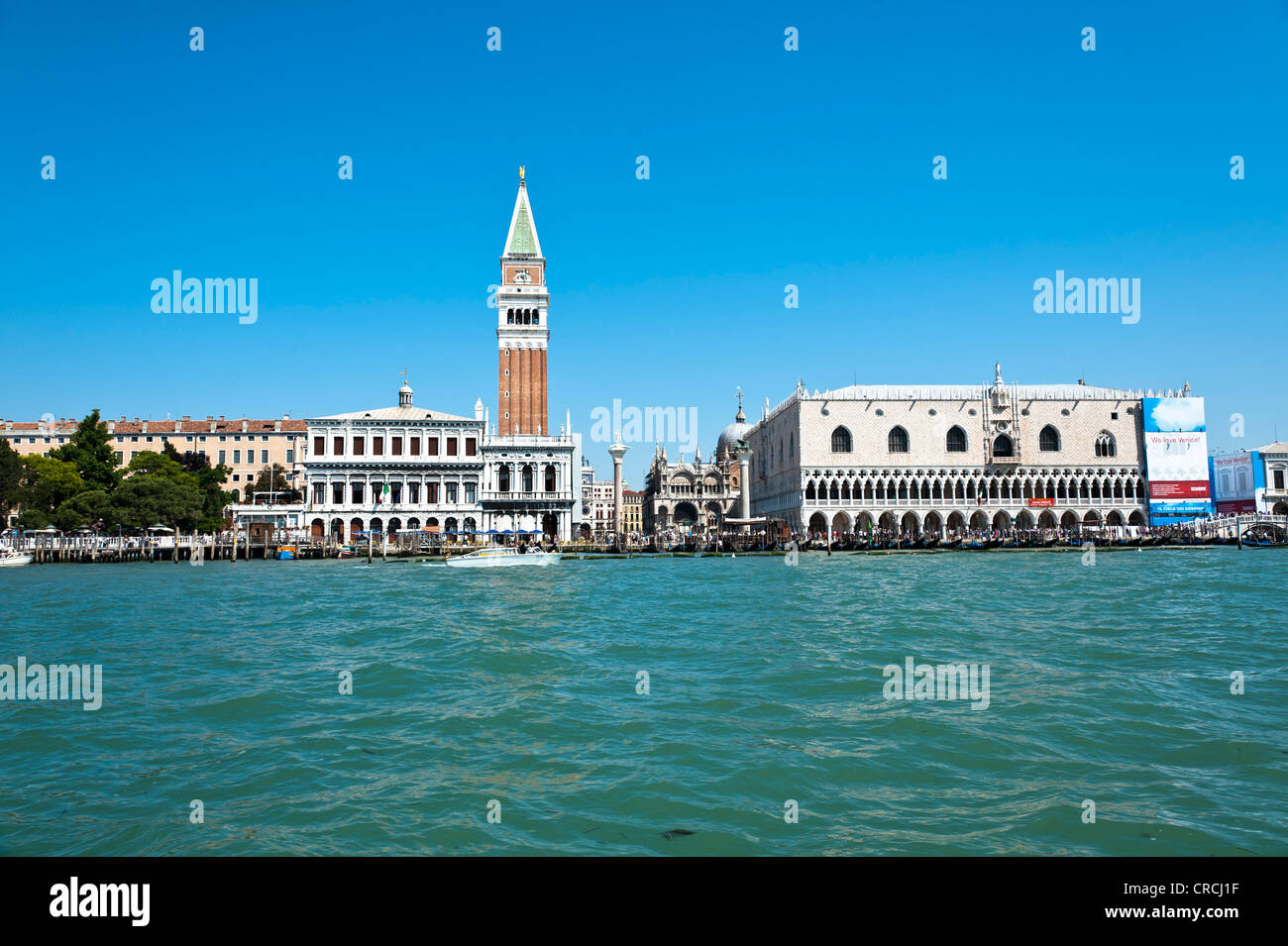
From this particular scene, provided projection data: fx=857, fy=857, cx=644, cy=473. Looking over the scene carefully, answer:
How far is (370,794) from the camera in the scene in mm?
6562

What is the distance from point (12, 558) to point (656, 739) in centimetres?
5105

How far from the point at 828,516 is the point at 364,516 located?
109 feet

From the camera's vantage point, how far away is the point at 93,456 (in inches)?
2248

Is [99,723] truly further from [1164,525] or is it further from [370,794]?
[1164,525]

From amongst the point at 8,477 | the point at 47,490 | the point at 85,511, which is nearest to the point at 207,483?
the point at 47,490

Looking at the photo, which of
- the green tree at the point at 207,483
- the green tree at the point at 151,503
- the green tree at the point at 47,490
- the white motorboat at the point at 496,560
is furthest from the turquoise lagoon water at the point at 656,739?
the green tree at the point at 207,483

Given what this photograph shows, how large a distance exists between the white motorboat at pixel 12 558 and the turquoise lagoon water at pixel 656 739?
1429 inches

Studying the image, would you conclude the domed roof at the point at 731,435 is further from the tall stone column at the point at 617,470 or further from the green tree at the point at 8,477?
the green tree at the point at 8,477

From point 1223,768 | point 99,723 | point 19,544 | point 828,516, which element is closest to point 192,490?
point 19,544

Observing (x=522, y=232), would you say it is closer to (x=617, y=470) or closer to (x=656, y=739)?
(x=617, y=470)

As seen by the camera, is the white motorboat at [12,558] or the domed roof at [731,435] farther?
the domed roof at [731,435]
